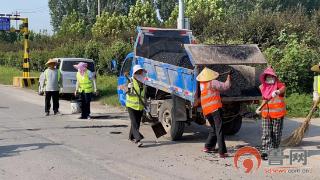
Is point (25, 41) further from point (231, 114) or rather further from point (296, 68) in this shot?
point (231, 114)

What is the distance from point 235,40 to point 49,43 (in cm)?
2651

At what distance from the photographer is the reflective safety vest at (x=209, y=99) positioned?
29.8 feet

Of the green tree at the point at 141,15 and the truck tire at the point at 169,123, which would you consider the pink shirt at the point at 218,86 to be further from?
the green tree at the point at 141,15

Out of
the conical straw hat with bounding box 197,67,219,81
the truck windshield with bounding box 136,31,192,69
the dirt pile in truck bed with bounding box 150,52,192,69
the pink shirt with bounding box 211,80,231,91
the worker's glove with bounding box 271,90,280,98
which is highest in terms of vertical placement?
the truck windshield with bounding box 136,31,192,69

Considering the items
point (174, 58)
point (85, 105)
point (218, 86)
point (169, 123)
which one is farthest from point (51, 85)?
point (218, 86)

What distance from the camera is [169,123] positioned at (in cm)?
1096

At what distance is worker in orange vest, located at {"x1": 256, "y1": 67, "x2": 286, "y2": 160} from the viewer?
28.8 feet

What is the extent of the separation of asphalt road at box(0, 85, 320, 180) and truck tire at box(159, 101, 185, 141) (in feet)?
0.62

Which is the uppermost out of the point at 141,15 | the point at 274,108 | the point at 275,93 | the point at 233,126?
the point at 141,15

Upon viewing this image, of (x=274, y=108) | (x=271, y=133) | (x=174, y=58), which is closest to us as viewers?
(x=274, y=108)

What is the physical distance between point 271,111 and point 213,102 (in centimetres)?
103

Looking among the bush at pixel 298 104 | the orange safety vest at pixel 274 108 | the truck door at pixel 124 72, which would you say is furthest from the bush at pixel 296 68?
the orange safety vest at pixel 274 108

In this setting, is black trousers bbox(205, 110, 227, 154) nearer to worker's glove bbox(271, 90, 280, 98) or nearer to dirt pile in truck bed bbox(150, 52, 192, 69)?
worker's glove bbox(271, 90, 280, 98)

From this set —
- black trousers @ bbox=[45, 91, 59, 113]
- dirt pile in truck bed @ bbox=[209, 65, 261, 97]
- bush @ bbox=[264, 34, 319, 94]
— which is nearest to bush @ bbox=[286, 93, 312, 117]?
bush @ bbox=[264, 34, 319, 94]
